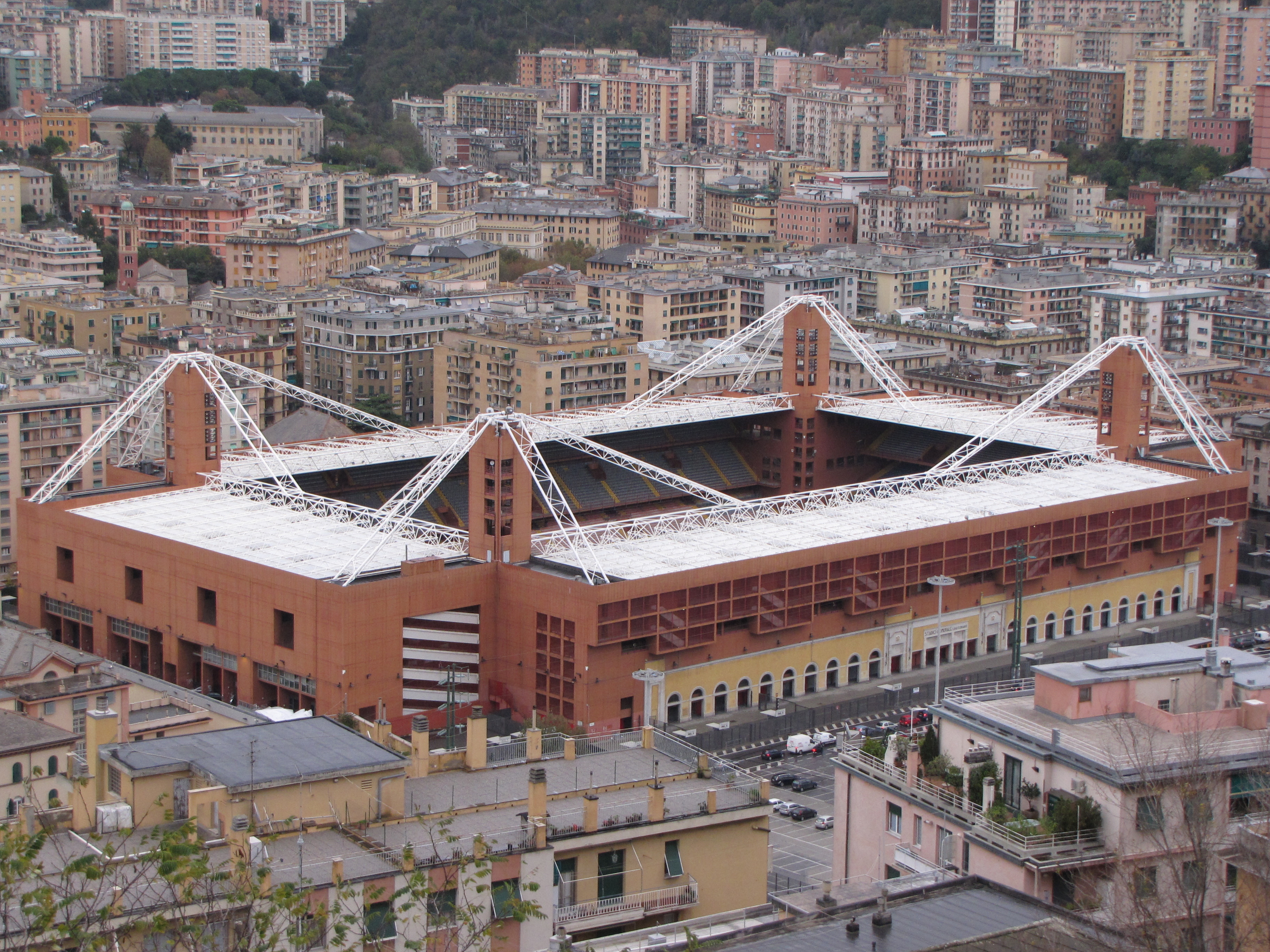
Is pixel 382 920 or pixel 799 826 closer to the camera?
pixel 382 920

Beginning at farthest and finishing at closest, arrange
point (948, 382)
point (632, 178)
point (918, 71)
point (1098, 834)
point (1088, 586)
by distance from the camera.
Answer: point (918, 71)
point (632, 178)
point (948, 382)
point (1088, 586)
point (1098, 834)

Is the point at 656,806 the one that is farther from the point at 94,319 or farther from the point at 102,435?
the point at 94,319

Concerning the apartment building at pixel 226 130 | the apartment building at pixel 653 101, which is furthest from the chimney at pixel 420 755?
the apartment building at pixel 653 101

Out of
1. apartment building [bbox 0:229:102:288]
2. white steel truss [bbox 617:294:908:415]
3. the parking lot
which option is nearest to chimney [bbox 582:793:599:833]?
the parking lot

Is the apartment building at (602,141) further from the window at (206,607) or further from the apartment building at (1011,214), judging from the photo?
the window at (206,607)

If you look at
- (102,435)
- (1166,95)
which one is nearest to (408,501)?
(102,435)

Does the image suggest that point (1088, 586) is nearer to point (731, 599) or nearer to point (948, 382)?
point (731, 599)

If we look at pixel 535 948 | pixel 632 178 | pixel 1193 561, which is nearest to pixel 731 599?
pixel 1193 561
